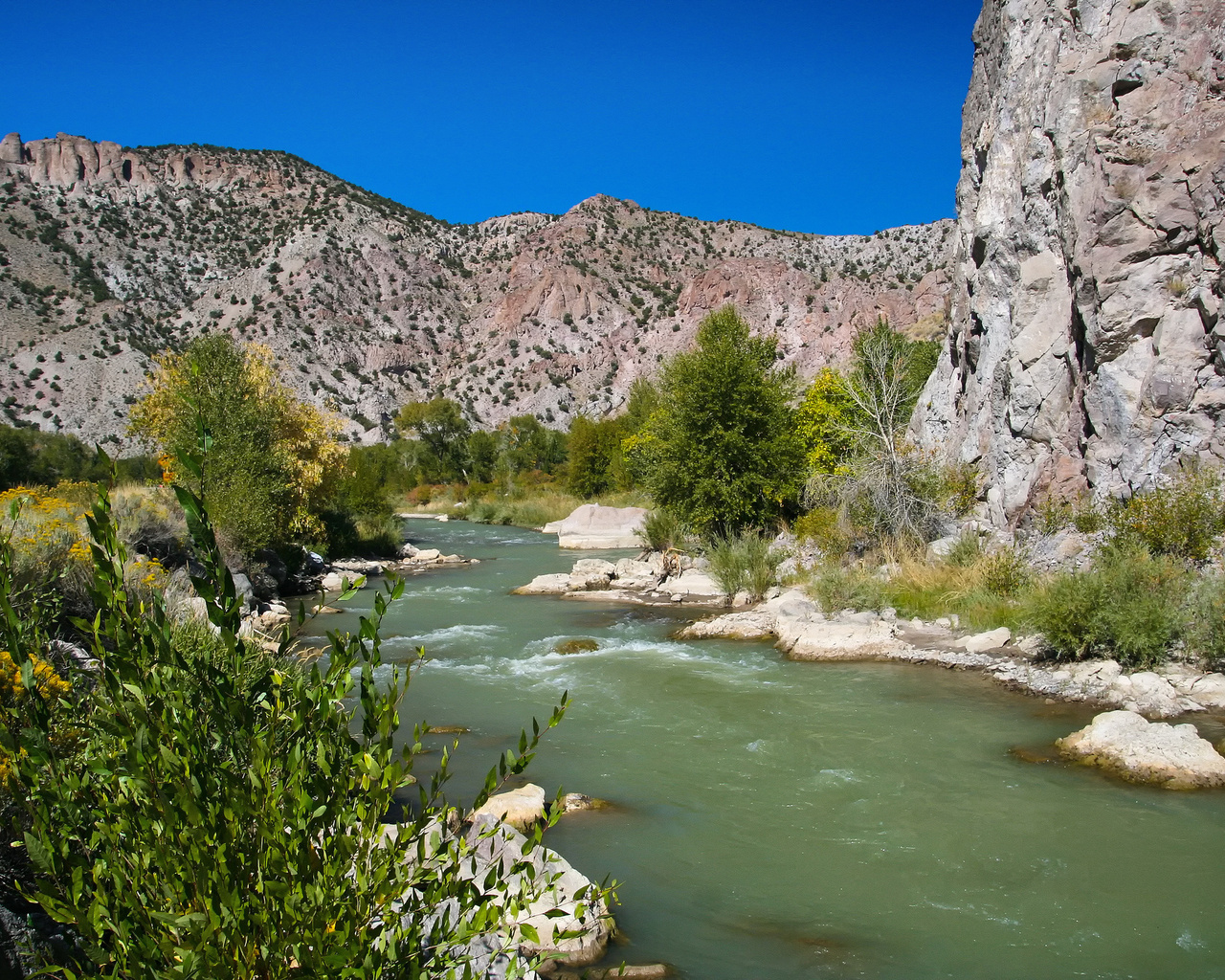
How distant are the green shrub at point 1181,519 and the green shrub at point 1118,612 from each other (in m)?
0.47

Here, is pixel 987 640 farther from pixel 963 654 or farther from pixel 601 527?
pixel 601 527

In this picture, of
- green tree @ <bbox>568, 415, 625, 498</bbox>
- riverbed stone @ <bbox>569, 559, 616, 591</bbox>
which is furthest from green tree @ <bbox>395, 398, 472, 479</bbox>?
riverbed stone @ <bbox>569, 559, 616, 591</bbox>

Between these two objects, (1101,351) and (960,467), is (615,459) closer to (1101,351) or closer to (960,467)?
(960,467)

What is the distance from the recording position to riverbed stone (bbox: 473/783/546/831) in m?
6.46

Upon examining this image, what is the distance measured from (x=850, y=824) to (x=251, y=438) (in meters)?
19.5

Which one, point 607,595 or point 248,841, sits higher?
point 248,841

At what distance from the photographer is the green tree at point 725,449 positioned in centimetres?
2119

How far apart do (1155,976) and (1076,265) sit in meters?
13.9

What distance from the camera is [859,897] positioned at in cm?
602

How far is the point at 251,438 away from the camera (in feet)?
72.6

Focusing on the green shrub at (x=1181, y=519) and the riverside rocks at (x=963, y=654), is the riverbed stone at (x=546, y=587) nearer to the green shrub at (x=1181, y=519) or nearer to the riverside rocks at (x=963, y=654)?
the riverside rocks at (x=963, y=654)

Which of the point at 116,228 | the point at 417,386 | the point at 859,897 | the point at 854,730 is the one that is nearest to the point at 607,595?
the point at 854,730

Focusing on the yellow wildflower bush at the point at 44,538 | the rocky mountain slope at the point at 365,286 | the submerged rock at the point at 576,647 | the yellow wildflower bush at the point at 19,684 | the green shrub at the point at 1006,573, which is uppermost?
the rocky mountain slope at the point at 365,286

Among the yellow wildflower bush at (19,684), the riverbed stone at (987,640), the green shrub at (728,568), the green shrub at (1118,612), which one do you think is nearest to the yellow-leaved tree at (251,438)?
the green shrub at (728,568)
